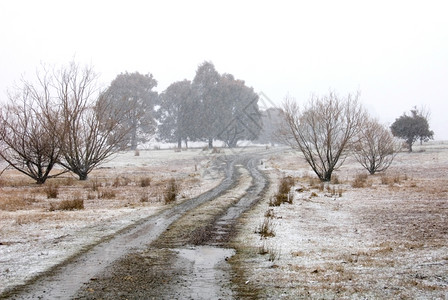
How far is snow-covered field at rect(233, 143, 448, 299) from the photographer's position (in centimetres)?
569

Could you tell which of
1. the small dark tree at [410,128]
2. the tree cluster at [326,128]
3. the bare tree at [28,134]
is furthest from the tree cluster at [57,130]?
the small dark tree at [410,128]

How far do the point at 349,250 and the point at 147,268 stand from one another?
4.03m

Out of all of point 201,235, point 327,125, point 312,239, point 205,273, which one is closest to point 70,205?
point 201,235

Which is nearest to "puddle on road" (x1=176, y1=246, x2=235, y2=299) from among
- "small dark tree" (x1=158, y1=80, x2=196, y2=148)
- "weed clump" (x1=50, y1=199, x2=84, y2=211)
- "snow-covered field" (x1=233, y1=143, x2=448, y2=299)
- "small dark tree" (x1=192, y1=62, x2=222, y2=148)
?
"snow-covered field" (x1=233, y1=143, x2=448, y2=299)

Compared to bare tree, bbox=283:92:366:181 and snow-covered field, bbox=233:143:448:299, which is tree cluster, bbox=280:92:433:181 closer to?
bare tree, bbox=283:92:366:181

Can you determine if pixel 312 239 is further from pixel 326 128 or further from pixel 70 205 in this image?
pixel 326 128

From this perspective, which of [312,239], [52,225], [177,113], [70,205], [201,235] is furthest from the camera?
[177,113]

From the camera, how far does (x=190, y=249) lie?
8.42 m

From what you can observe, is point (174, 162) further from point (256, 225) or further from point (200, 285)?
point (200, 285)

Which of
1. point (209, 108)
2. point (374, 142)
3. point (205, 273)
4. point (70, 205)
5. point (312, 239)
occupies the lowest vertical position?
point (312, 239)

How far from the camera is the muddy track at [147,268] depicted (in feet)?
18.8

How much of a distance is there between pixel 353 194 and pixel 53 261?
1422 centimetres

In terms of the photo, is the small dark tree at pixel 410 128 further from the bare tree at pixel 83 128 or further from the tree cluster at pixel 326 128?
the bare tree at pixel 83 128

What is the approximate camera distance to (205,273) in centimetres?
670
